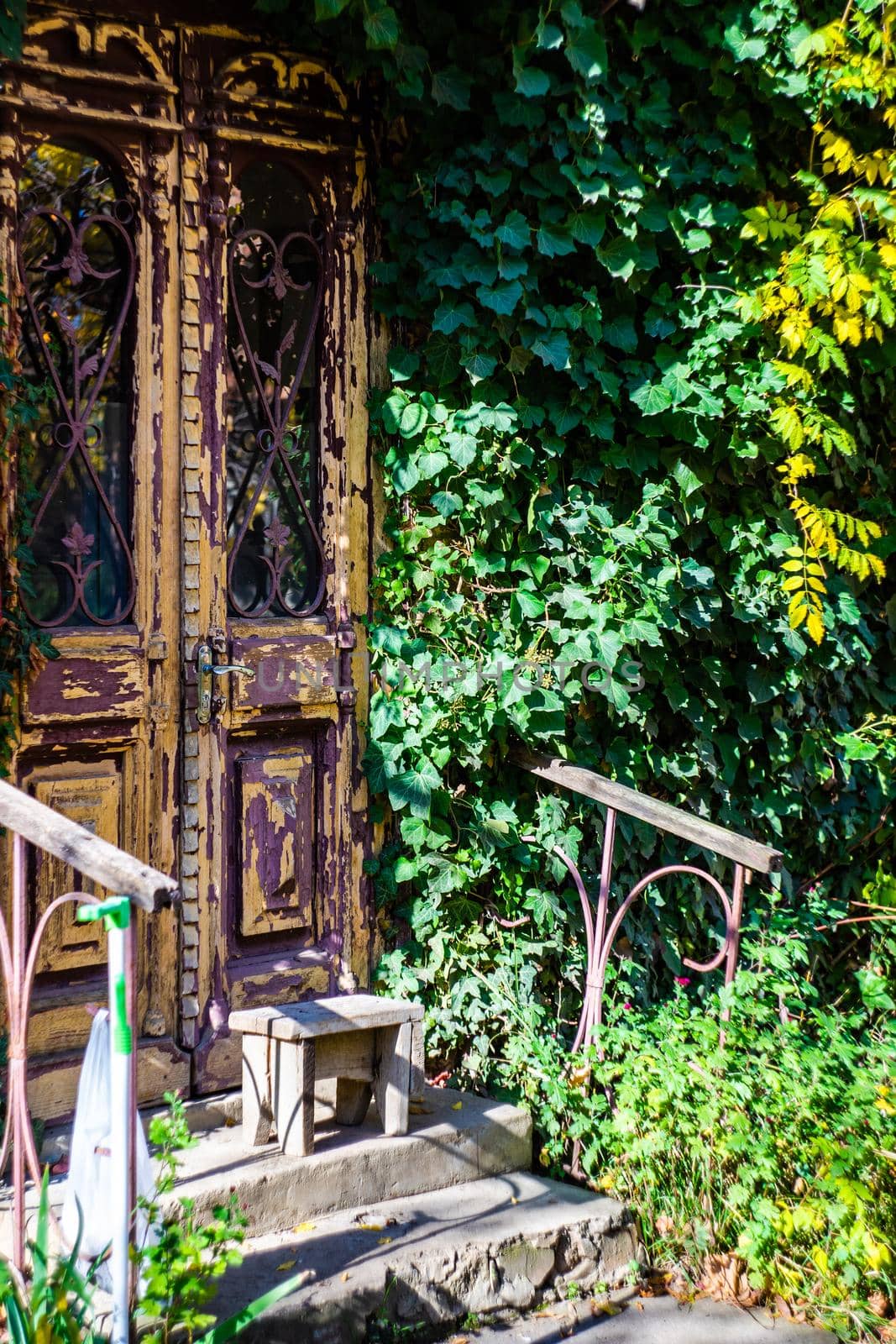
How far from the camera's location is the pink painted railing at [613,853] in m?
3.67

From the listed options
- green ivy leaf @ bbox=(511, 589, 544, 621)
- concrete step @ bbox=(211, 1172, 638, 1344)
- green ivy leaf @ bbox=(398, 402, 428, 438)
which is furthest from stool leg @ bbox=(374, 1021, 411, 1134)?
green ivy leaf @ bbox=(398, 402, 428, 438)

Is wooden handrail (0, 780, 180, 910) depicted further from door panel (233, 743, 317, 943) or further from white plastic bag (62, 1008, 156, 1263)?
door panel (233, 743, 317, 943)

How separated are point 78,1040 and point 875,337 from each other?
12.2 ft

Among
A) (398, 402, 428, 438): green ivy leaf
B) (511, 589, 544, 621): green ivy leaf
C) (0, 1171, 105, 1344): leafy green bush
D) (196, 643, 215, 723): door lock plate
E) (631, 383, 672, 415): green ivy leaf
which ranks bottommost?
(0, 1171, 105, 1344): leafy green bush

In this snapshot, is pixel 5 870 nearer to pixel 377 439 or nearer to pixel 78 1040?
pixel 78 1040

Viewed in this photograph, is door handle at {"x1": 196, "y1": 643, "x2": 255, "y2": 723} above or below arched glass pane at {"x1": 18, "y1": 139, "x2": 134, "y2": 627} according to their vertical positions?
below

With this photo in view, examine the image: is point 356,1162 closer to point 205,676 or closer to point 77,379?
point 205,676

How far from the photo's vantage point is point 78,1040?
358 cm

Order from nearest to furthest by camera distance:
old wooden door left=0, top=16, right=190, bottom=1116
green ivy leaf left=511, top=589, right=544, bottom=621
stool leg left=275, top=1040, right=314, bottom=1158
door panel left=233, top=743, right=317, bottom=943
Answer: stool leg left=275, top=1040, right=314, bottom=1158
old wooden door left=0, top=16, right=190, bottom=1116
door panel left=233, top=743, right=317, bottom=943
green ivy leaf left=511, top=589, right=544, bottom=621

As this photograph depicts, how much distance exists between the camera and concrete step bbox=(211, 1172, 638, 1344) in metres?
2.87

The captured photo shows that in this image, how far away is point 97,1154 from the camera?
255 cm

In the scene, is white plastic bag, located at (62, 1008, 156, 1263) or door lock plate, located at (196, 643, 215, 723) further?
door lock plate, located at (196, 643, 215, 723)

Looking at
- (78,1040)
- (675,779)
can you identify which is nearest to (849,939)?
(675,779)

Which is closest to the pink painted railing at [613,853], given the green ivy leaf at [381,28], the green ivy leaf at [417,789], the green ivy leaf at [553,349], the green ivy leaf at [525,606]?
the green ivy leaf at [417,789]
